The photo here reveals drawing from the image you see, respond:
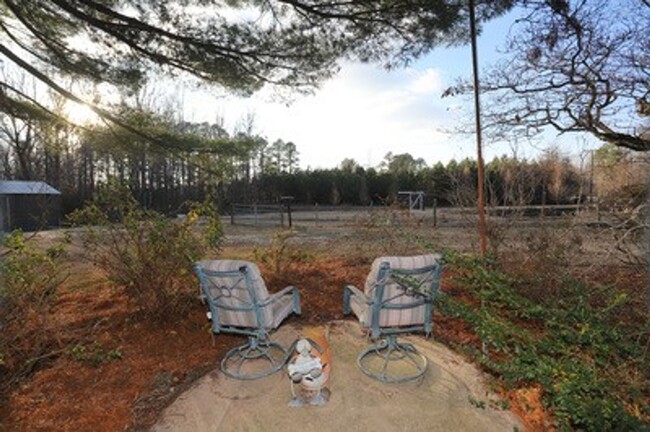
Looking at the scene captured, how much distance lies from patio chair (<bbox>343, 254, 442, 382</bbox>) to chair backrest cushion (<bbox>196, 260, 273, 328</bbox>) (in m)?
0.70

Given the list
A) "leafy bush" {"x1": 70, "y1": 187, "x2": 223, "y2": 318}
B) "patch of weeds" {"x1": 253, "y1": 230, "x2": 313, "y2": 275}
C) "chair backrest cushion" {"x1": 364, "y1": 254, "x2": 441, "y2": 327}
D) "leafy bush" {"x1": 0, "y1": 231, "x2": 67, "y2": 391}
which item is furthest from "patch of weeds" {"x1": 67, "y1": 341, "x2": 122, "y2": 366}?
"patch of weeds" {"x1": 253, "y1": 230, "x2": 313, "y2": 275}

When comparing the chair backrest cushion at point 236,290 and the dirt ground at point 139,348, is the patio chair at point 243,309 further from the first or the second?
the dirt ground at point 139,348

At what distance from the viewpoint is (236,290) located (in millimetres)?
2461

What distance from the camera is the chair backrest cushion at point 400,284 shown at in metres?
2.38

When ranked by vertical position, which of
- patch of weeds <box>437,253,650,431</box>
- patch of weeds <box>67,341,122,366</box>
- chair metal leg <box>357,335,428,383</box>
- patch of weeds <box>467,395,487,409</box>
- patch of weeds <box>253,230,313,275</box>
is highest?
patch of weeds <box>253,230,313,275</box>

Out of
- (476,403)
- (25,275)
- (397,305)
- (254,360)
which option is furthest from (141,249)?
(476,403)

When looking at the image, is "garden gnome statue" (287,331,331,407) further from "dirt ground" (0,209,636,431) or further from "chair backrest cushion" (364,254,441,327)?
"dirt ground" (0,209,636,431)

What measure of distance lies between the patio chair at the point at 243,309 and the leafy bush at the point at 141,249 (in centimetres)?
73

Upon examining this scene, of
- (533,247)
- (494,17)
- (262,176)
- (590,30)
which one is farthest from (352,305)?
(262,176)

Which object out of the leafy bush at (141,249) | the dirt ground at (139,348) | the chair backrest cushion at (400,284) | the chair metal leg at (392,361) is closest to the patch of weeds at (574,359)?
the chair backrest cushion at (400,284)

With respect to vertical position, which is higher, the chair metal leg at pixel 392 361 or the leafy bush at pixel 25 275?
the leafy bush at pixel 25 275

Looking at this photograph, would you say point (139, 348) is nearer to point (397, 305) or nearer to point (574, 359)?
point (397, 305)

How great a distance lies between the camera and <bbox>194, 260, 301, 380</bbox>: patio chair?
241 centimetres

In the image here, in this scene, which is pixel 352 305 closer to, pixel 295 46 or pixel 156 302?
pixel 156 302
